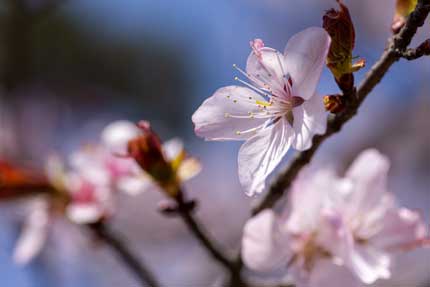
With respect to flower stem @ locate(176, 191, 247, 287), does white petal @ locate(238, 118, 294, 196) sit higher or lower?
higher

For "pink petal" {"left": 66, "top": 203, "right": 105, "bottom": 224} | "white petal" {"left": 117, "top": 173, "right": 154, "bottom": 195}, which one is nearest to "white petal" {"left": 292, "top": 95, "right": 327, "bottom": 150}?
"white petal" {"left": 117, "top": 173, "right": 154, "bottom": 195}

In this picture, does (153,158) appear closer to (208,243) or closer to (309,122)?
(208,243)

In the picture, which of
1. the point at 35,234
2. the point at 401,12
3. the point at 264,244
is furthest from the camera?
the point at 35,234

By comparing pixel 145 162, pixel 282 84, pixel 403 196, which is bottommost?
pixel 403 196

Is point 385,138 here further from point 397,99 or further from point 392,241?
point 392,241

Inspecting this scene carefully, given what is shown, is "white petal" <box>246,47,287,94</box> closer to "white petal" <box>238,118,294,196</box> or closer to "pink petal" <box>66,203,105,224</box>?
"white petal" <box>238,118,294,196</box>

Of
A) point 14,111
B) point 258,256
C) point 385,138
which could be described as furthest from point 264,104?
point 385,138

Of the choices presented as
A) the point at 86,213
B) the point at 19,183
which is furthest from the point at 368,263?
the point at 19,183
